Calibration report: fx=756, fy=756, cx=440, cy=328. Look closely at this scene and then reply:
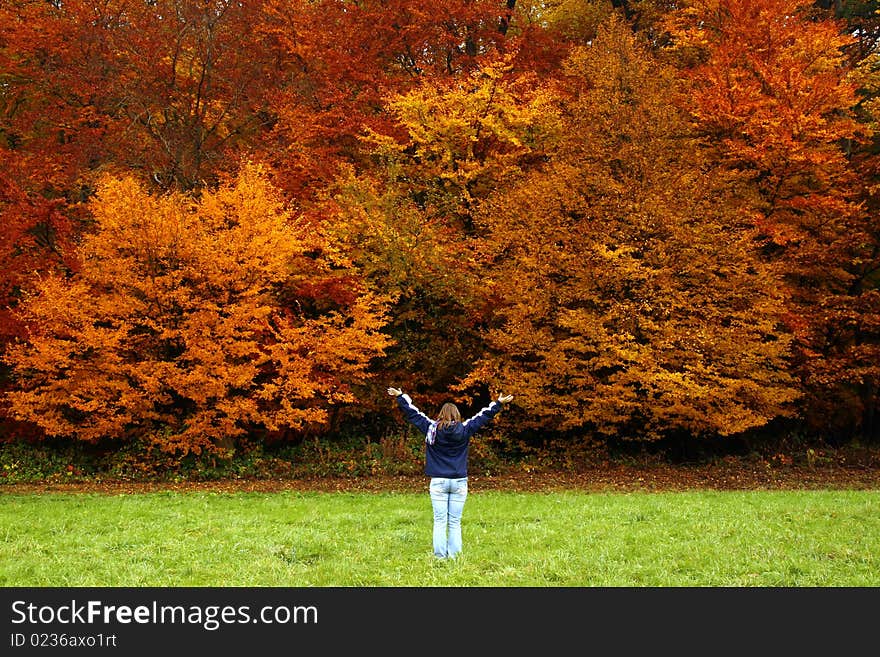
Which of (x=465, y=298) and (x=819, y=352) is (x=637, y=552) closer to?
(x=465, y=298)

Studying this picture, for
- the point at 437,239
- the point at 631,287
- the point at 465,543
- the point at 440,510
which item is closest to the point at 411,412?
the point at 440,510

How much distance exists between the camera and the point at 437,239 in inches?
880

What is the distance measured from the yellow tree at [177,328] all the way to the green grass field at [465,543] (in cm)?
445

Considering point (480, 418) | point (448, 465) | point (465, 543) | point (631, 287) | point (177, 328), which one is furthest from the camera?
point (631, 287)

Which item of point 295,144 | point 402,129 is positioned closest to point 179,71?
point 295,144

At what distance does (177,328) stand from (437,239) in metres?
7.73

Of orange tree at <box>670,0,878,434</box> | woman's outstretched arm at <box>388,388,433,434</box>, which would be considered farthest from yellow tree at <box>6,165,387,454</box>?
orange tree at <box>670,0,878,434</box>

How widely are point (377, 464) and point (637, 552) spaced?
12.9 meters

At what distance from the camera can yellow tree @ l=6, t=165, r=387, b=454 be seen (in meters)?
19.2

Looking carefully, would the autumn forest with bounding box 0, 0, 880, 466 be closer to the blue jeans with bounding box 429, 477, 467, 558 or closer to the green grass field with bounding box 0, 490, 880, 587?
the green grass field with bounding box 0, 490, 880, 587

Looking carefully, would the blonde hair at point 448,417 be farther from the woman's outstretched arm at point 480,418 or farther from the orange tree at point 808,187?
the orange tree at point 808,187

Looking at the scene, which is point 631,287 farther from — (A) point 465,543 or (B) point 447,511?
(B) point 447,511

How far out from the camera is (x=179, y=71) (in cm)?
2870

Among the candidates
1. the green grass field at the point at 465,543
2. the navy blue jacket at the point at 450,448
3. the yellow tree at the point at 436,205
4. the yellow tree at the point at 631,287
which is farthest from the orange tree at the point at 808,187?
the navy blue jacket at the point at 450,448
